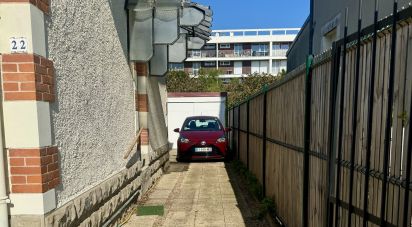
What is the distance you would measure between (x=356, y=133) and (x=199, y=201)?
4.55 m

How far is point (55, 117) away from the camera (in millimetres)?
3146

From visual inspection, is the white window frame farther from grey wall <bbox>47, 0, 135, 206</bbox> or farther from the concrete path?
grey wall <bbox>47, 0, 135, 206</bbox>

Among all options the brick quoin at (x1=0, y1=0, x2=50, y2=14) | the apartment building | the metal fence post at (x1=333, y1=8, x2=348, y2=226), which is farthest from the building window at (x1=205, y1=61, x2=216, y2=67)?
the metal fence post at (x1=333, y1=8, x2=348, y2=226)

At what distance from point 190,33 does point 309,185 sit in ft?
21.1

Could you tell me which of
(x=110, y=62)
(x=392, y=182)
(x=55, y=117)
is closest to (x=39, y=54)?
(x=55, y=117)

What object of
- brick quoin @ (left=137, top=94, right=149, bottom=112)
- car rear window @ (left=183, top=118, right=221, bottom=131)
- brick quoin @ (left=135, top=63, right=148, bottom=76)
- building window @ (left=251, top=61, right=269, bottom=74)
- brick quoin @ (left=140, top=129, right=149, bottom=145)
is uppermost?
building window @ (left=251, top=61, right=269, bottom=74)

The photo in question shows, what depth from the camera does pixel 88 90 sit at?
4.04m

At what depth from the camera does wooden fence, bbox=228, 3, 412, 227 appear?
172cm

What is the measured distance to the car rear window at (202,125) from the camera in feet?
38.3

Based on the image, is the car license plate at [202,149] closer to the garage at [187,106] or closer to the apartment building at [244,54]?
the garage at [187,106]

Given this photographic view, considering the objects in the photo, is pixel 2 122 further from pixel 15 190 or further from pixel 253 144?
pixel 253 144

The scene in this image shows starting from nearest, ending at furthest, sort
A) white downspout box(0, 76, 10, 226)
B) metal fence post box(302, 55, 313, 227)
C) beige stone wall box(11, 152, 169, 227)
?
white downspout box(0, 76, 10, 226)
beige stone wall box(11, 152, 169, 227)
metal fence post box(302, 55, 313, 227)

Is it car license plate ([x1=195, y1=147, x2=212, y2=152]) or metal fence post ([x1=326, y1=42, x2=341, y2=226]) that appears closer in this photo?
metal fence post ([x1=326, y1=42, x2=341, y2=226])

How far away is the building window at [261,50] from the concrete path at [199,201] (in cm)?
4679
